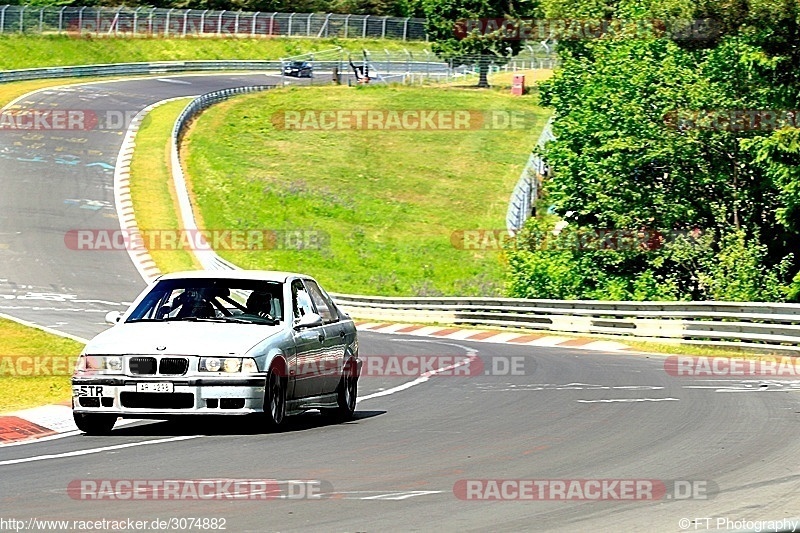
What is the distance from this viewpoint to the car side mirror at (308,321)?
13.2 metres

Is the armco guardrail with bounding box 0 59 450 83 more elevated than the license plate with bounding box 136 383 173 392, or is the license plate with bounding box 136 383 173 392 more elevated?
the license plate with bounding box 136 383 173 392

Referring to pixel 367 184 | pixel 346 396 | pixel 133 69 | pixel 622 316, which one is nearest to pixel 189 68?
pixel 133 69

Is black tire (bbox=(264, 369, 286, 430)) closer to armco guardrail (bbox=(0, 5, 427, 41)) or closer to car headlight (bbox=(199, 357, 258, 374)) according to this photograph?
car headlight (bbox=(199, 357, 258, 374))

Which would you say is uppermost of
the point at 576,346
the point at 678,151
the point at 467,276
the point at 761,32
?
the point at 761,32

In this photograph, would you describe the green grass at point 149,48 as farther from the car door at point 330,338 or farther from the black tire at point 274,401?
the black tire at point 274,401

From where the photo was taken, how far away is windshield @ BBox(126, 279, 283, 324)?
13203mm

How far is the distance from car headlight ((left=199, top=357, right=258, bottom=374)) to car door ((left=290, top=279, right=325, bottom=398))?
948mm

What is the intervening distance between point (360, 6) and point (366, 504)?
108393 millimetres

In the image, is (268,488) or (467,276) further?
(467,276)

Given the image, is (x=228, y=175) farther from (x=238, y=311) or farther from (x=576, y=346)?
(x=238, y=311)

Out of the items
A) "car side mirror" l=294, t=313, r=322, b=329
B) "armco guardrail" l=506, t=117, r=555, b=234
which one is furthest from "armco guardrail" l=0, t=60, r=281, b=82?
"car side mirror" l=294, t=313, r=322, b=329

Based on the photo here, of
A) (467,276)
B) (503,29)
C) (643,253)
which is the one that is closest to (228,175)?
(467,276)

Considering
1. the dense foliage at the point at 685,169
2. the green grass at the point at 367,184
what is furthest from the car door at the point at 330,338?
the green grass at the point at 367,184

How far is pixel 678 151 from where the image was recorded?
118 ft
